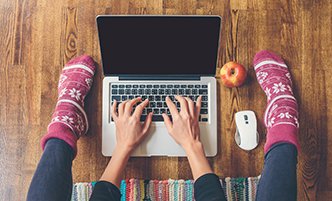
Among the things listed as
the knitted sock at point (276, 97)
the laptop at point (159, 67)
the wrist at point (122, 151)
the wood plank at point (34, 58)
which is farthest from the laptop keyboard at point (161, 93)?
the wood plank at point (34, 58)

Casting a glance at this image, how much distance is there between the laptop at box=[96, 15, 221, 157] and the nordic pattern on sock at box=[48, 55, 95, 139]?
92 millimetres

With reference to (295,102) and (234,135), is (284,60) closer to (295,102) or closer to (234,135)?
Result: (295,102)

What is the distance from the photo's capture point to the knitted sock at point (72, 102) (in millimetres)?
844

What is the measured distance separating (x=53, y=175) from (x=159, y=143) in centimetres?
38

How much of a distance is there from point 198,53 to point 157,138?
355mm

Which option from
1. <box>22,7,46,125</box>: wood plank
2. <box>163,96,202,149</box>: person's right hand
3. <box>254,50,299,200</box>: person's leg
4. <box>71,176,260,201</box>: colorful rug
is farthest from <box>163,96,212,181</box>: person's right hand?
<box>22,7,46,125</box>: wood plank

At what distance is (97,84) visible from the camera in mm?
968

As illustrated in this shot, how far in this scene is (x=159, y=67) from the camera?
0.86 m

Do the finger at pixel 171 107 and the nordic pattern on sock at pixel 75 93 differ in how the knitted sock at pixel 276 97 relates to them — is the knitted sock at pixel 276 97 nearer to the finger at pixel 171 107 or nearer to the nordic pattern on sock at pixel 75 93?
the finger at pixel 171 107

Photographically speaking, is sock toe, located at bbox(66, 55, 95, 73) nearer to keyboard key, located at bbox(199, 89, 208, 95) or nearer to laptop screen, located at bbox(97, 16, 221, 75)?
laptop screen, located at bbox(97, 16, 221, 75)

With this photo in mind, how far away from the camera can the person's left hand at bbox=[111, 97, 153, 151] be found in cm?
86

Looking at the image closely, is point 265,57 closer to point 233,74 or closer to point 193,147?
point 233,74

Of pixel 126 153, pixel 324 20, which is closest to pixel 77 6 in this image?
pixel 126 153

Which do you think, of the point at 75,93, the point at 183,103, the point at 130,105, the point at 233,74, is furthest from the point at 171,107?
the point at 75,93
